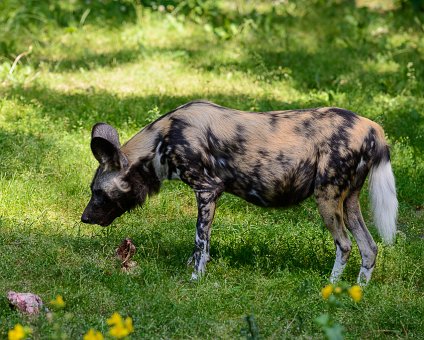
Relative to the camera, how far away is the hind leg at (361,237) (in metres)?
5.13

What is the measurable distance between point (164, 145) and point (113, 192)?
411 mm

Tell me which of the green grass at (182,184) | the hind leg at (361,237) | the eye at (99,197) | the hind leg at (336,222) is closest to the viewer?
the green grass at (182,184)

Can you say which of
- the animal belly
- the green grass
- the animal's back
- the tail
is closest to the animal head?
the green grass

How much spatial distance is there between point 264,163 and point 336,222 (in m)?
0.50

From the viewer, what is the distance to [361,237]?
5188 mm

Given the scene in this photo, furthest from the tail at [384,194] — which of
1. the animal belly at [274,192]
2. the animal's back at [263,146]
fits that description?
the animal belly at [274,192]

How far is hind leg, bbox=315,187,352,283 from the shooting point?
16.4 ft

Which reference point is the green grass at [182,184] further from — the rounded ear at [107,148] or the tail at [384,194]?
the rounded ear at [107,148]

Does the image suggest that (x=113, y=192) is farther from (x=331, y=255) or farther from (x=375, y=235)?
(x=375, y=235)

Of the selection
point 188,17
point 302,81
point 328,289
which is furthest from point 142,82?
point 328,289

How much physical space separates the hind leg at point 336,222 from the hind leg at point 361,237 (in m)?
0.09

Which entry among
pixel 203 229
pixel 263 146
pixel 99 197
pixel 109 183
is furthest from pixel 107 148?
pixel 263 146

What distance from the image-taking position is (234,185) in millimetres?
5176

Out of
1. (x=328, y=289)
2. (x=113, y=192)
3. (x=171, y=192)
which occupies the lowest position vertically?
(x=171, y=192)
